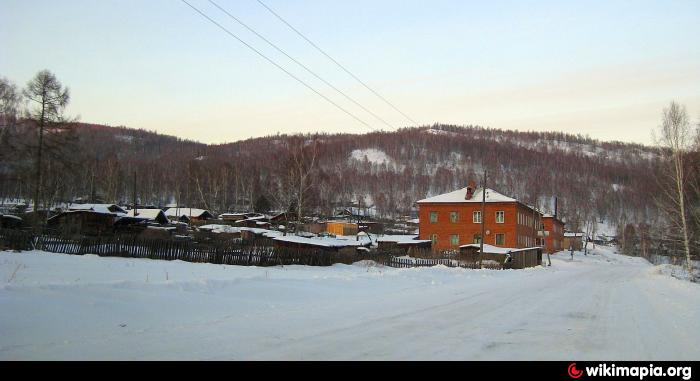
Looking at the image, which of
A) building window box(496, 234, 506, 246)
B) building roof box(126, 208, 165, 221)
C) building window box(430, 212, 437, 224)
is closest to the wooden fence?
building window box(496, 234, 506, 246)

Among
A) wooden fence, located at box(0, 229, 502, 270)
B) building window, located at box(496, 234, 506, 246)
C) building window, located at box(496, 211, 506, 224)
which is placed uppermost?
building window, located at box(496, 211, 506, 224)

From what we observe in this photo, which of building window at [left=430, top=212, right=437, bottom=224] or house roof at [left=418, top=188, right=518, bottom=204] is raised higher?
house roof at [left=418, top=188, right=518, bottom=204]

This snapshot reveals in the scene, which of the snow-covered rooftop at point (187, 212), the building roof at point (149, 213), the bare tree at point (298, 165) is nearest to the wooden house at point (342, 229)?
the snow-covered rooftop at point (187, 212)

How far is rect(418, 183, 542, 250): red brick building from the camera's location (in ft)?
217

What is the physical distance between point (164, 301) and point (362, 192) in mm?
185874

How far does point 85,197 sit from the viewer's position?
117500 mm

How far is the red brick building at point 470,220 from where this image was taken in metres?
66.0

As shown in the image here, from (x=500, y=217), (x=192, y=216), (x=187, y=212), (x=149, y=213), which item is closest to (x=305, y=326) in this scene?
(x=500, y=217)

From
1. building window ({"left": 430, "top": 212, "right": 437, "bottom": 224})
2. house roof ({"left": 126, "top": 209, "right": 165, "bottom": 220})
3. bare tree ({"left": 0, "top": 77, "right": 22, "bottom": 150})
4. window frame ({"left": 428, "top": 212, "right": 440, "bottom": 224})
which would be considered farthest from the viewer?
house roof ({"left": 126, "top": 209, "right": 165, "bottom": 220})

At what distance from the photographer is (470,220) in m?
67.9

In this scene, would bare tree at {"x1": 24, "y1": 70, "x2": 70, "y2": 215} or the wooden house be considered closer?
bare tree at {"x1": 24, "y1": 70, "x2": 70, "y2": 215}
